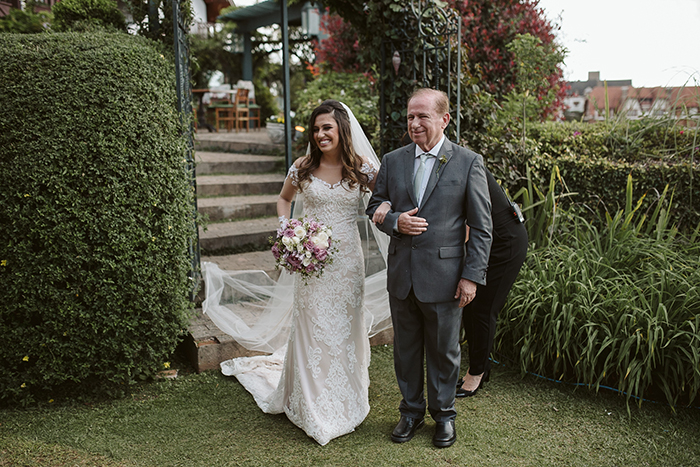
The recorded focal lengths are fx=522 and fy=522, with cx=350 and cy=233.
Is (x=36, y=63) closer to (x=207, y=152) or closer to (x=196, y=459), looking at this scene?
(x=196, y=459)

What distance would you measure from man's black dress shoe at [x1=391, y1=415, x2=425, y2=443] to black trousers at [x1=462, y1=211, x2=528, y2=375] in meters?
0.69

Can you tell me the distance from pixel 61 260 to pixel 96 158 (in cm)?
62

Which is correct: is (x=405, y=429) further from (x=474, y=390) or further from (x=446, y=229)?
(x=446, y=229)

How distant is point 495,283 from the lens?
3.33m

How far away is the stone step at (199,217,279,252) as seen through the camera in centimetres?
555

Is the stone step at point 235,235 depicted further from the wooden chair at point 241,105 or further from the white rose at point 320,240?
the wooden chair at point 241,105

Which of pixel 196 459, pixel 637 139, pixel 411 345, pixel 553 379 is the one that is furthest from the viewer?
pixel 637 139

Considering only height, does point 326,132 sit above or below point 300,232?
above

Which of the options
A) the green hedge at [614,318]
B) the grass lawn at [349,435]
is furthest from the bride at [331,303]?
the green hedge at [614,318]

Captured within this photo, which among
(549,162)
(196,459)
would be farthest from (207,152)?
(196,459)

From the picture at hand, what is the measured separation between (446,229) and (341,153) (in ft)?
2.70

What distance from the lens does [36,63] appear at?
2.92m

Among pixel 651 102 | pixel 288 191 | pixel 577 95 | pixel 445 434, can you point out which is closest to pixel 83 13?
pixel 288 191

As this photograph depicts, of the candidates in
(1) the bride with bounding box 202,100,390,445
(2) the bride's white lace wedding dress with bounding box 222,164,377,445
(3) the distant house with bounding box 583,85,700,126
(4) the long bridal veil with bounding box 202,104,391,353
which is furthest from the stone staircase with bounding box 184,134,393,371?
(3) the distant house with bounding box 583,85,700,126
